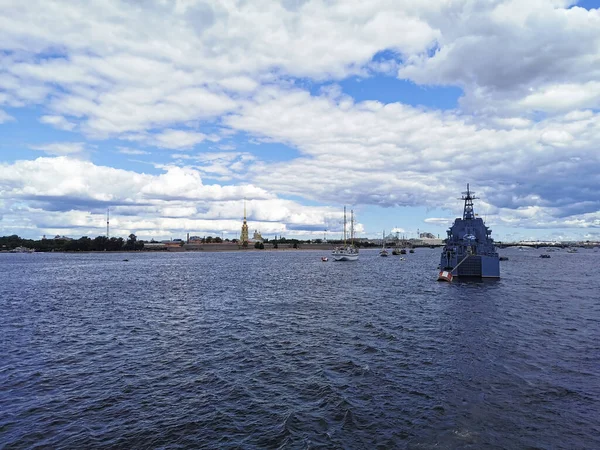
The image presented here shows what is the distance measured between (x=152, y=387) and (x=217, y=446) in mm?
7781

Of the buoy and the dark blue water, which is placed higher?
the buoy

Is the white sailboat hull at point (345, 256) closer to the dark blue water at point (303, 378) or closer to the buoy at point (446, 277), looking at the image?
the buoy at point (446, 277)

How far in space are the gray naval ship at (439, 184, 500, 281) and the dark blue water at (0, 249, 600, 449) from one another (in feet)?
120

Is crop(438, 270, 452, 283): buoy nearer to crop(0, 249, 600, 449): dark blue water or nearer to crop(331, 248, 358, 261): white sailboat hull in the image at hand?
crop(0, 249, 600, 449): dark blue water

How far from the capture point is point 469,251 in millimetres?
85312

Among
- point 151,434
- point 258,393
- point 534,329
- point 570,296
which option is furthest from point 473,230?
point 151,434

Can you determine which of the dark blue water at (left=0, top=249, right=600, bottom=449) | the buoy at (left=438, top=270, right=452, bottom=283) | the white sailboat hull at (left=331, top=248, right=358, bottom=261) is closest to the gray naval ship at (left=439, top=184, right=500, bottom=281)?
the buoy at (left=438, top=270, right=452, bottom=283)

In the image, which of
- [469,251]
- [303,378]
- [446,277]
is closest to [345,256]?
[469,251]

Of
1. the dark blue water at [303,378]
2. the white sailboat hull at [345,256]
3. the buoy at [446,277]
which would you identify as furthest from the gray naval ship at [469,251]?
the white sailboat hull at [345,256]

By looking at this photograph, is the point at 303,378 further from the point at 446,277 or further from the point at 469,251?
the point at 469,251

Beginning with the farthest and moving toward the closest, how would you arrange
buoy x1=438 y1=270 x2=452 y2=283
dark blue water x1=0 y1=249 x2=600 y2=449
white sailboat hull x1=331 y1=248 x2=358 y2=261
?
white sailboat hull x1=331 y1=248 x2=358 y2=261 < buoy x1=438 y1=270 x2=452 y2=283 < dark blue water x1=0 y1=249 x2=600 y2=449

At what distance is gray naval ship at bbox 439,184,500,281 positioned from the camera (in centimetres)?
8144

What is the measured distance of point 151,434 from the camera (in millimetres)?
15578

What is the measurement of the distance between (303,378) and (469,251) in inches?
2873
